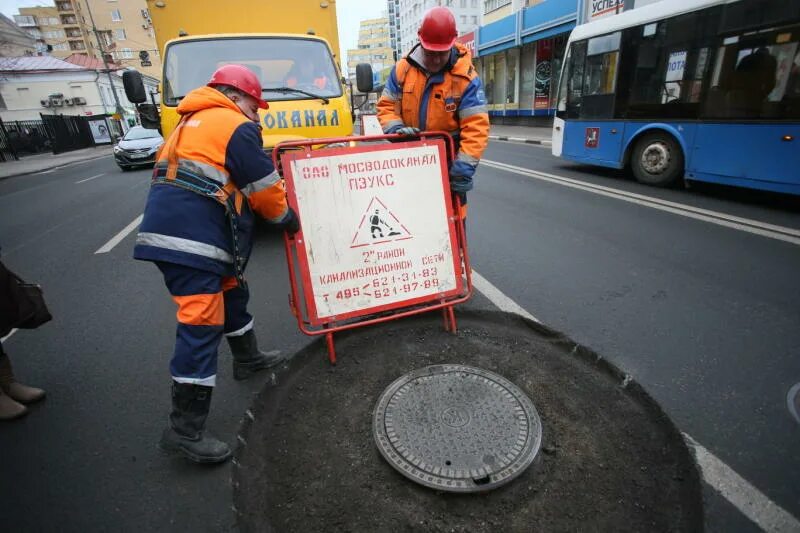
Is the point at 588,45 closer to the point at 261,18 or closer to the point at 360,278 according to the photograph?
the point at 261,18

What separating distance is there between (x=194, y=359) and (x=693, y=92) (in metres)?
8.40

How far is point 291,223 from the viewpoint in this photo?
255 centimetres

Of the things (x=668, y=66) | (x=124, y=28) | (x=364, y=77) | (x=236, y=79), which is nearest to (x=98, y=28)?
(x=124, y=28)

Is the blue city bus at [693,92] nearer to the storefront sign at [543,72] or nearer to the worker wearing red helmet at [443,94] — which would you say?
the worker wearing red helmet at [443,94]

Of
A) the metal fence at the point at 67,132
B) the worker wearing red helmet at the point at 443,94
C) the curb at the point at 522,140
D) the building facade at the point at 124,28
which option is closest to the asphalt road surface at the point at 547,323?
the worker wearing red helmet at the point at 443,94

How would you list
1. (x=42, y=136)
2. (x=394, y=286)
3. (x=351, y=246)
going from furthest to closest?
(x=42, y=136)
(x=394, y=286)
(x=351, y=246)

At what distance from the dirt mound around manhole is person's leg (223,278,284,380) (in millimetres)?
213

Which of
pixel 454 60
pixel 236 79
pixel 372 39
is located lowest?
pixel 236 79

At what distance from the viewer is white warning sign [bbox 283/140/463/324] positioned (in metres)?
2.77

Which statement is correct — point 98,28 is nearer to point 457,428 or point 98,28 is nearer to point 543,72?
point 543,72

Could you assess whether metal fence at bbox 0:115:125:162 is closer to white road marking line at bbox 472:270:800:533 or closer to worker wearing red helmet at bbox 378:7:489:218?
worker wearing red helmet at bbox 378:7:489:218

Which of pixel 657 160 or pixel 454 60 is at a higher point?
pixel 454 60

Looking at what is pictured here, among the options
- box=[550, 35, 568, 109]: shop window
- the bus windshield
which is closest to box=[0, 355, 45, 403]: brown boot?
the bus windshield

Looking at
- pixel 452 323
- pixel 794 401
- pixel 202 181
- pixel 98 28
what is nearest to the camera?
pixel 202 181
